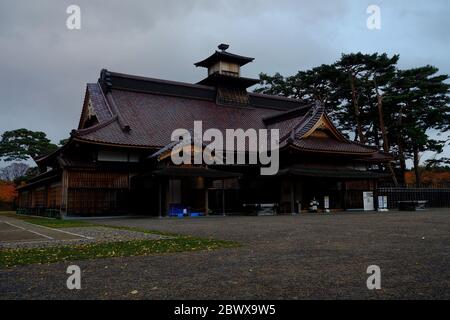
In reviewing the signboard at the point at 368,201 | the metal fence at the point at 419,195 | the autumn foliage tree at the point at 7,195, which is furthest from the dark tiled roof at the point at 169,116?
the autumn foliage tree at the point at 7,195

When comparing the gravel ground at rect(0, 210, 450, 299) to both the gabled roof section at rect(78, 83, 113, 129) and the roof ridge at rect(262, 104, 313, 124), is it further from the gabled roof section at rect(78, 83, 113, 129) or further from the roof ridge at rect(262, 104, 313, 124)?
the roof ridge at rect(262, 104, 313, 124)

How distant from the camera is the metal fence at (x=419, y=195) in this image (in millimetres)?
31491

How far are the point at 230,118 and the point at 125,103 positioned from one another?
8.78 m

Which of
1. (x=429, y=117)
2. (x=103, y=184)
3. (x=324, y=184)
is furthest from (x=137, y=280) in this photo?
(x=429, y=117)

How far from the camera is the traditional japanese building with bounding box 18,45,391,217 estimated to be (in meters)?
22.8

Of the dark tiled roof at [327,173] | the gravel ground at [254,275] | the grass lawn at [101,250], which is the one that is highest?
the dark tiled roof at [327,173]

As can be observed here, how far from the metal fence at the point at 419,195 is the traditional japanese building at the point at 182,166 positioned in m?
2.60

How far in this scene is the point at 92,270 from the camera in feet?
18.5

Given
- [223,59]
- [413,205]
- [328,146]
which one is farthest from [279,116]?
[413,205]

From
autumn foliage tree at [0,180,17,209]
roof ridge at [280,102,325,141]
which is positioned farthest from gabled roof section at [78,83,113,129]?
autumn foliage tree at [0,180,17,209]

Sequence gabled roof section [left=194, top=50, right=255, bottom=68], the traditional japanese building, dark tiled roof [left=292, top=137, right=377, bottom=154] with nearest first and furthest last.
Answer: the traditional japanese building → dark tiled roof [left=292, top=137, right=377, bottom=154] → gabled roof section [left=194, top=50, right=255, bottom=68]

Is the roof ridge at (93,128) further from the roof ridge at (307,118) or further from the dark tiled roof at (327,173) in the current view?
the roof ridge at (307,118)

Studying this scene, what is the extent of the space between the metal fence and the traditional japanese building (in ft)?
8.52

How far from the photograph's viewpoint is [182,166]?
2270 cm
